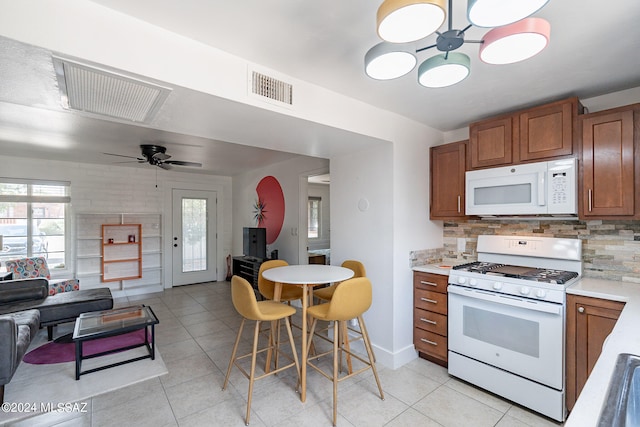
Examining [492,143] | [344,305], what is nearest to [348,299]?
[344,305]

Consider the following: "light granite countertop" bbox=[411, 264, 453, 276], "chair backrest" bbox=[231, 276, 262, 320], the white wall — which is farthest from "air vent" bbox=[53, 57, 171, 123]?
the white wall

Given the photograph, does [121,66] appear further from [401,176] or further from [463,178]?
[463,178]

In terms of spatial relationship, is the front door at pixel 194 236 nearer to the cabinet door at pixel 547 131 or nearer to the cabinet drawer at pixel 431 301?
the cabinet drawer at pixel 431 301

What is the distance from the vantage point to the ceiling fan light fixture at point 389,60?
1.39 metres

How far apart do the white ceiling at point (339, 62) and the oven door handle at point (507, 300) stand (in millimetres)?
1560

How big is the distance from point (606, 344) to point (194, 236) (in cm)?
650

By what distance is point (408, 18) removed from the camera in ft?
3.48

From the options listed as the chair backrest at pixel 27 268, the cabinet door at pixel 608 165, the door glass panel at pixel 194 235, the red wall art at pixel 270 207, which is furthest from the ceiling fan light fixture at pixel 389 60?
the door glass panel at pixel 194 235

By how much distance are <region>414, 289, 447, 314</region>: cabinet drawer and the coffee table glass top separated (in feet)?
8.66

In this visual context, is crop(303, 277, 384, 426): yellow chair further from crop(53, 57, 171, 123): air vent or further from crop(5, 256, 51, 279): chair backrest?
crop(5, 256, 51, 279): chair backrest

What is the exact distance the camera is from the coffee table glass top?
2781mm

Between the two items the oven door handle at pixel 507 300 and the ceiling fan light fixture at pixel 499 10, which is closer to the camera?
the ceiling fan light fixture at pixel 499 10

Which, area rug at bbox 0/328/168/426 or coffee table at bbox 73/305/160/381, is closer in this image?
area rug at bbox 0/328/168/426

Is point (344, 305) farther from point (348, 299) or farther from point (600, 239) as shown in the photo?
point (600, 239)
